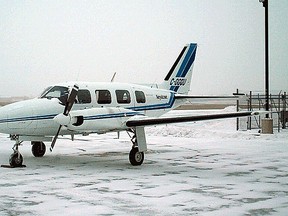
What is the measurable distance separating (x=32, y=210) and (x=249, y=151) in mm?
11652

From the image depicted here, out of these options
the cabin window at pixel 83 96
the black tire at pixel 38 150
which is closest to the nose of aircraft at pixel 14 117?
the cabin window at pixel 83 96

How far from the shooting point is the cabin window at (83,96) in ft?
45.5

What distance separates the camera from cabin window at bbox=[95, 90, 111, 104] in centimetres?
1439

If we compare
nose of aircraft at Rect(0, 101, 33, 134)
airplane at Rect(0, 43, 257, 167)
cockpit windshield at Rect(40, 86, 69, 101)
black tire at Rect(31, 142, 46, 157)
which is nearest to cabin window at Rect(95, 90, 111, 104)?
airplane at Rect(0, 43, 257, 167)

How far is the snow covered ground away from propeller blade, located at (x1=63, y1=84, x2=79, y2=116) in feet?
5.56

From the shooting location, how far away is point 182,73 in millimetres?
19969

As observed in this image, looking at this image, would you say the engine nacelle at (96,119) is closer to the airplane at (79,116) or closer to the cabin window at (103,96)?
the airplane at (79,116)

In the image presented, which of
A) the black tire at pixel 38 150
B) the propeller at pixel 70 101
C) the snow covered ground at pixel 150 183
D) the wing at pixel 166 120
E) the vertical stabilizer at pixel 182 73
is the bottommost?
the snow covered ground at pixel 150 183

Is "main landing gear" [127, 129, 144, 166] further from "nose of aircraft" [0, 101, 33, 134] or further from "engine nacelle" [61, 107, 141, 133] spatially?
"nose of aircraft" [0, 101, 33, 134]

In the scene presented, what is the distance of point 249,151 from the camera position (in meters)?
17.4

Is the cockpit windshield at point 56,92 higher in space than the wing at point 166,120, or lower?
higher

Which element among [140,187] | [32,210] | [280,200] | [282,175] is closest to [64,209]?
[32,210]

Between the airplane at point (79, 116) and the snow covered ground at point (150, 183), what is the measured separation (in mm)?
918

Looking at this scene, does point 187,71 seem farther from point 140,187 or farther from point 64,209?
point 64,209
